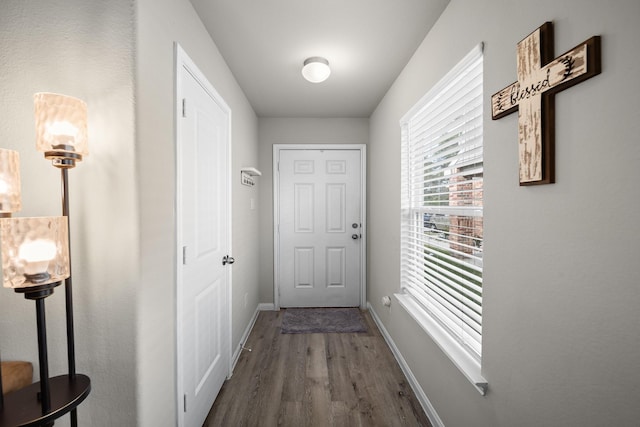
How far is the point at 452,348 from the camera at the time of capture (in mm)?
1630

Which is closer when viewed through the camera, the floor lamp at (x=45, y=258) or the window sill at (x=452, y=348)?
the floor lamp at (x=45, y=258)

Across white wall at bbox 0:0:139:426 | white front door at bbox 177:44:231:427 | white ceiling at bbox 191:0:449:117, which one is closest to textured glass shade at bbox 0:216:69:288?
white wall at bbox 0:0:139:426

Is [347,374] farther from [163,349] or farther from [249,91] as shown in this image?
[249,91]

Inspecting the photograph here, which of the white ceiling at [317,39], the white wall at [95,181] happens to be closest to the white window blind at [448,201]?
the white ceiling at [317,39]

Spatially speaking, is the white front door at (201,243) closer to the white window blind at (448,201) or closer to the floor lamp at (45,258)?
the floor lamp at (45,258)

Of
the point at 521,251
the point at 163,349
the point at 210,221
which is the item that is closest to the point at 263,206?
the point at 210,221

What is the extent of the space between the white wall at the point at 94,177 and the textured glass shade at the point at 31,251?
222mm

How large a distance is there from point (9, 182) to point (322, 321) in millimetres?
3031

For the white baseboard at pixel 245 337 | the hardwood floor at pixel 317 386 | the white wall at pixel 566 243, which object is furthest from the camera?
the white baseboard at pixel 245 337

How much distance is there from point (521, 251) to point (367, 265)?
2.85 meters

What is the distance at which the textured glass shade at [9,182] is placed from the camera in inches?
36.5

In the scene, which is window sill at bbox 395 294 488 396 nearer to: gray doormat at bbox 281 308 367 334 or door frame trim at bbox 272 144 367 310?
gray doormat at bbox 281 308 367 334

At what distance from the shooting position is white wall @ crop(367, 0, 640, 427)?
0.76 meters

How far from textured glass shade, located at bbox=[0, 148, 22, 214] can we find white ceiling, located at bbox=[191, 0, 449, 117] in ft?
4.25
